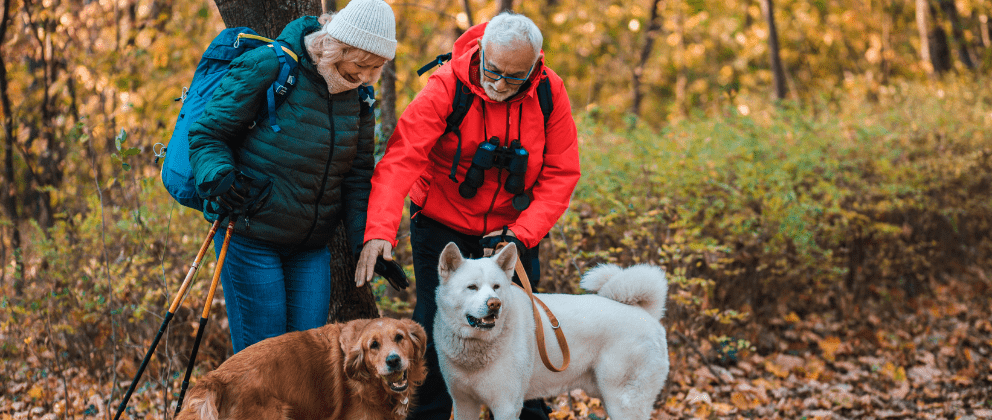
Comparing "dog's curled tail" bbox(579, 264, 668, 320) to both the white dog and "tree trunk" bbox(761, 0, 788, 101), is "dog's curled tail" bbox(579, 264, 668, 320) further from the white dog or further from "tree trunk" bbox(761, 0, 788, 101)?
"tree trunk" bbox(761, 0, 788, 101)

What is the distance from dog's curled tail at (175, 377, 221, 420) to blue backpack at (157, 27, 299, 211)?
0.78 metres

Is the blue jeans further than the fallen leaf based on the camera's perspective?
No

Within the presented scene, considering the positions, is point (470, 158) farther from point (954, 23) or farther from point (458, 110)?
point (954, 23)

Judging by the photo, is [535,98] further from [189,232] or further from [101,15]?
[101,15]

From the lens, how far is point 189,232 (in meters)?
5.40

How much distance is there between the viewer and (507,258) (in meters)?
2.93

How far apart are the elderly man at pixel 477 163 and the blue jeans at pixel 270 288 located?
0.28 metres

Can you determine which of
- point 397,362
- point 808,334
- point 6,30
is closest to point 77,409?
point 397,362

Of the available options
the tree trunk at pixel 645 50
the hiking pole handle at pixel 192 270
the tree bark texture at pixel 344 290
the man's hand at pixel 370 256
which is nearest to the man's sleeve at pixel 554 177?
the man's hand at pixel 370 256

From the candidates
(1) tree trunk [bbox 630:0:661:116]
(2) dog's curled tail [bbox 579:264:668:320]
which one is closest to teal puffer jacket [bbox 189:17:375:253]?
(2) dog's curled tail [bbox 579:264:668:320]

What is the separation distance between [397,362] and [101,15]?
698cm

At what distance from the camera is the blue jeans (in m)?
2.66

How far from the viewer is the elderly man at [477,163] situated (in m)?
2.76

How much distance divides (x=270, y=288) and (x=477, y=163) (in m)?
1.08
